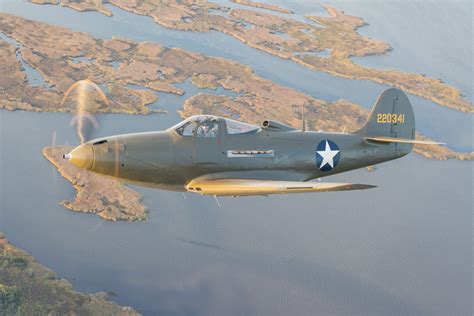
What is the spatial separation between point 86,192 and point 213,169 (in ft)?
171

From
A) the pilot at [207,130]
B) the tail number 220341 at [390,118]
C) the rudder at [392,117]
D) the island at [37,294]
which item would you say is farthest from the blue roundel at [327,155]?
the island at [37,294]

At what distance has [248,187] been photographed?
59.8 feet

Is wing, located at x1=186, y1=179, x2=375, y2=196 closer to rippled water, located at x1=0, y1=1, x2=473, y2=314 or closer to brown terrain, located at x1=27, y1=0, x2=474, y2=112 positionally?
rippled water, located at x1=0, y1=1, x2=473, y2=314

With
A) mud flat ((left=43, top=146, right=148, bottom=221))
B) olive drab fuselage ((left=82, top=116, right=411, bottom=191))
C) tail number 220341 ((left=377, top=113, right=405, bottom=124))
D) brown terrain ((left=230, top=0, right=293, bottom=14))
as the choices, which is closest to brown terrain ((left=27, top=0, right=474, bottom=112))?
brown terrain ((left=230, top=0, right=293, bottom=14))

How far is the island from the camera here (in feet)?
154

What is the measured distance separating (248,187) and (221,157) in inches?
74.3

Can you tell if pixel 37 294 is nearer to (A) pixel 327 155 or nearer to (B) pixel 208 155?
(B) pixel 208 155

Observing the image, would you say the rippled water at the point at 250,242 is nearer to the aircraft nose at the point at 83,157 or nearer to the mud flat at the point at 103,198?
the mud flat at the point at 103,198

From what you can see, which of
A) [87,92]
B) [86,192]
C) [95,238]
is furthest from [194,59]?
[87,92]

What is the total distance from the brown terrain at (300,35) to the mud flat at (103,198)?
56.0 meters

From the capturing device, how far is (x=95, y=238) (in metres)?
63.1

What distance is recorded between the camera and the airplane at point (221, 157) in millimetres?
18172

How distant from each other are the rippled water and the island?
4.77 feet

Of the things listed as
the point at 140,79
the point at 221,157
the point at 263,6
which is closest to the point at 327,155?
the point at 221,157
